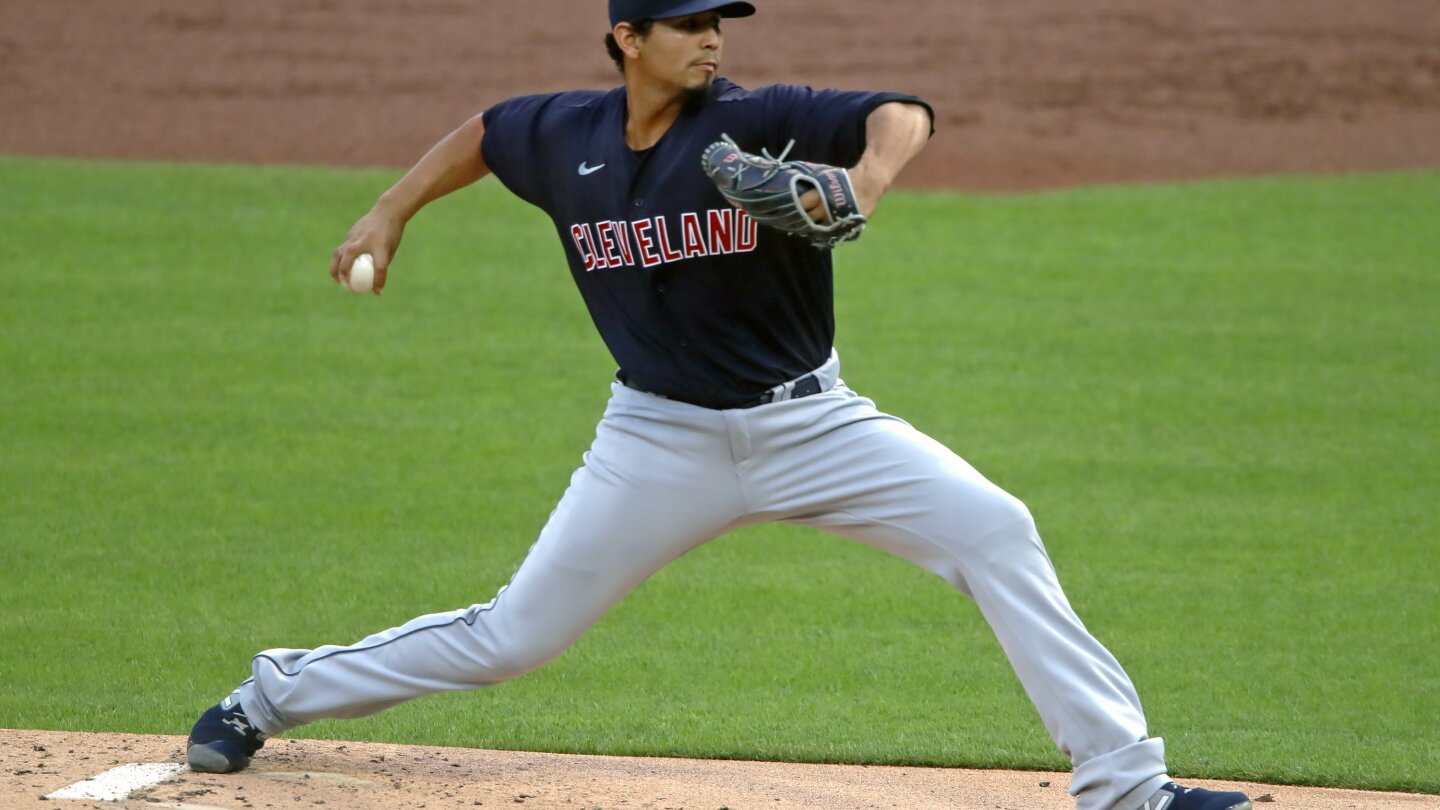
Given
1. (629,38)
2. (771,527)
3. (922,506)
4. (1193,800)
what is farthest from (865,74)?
(1193,800)

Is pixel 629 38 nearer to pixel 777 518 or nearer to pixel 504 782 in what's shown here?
pixel 777 518

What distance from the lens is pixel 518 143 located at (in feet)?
12.3

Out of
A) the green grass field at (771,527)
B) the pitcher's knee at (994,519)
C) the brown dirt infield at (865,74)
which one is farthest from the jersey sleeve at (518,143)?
the brown dirt infield at (865,74)

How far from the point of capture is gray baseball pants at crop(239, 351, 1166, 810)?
3377 millimetres

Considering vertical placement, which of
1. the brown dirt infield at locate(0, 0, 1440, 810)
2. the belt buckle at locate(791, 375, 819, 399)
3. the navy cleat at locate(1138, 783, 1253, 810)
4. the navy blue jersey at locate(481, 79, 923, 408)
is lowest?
the navy cleat at locate(1138, 783, 1253, 810)

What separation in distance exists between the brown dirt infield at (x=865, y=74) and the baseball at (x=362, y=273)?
10187mm

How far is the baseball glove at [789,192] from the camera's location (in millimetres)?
3031

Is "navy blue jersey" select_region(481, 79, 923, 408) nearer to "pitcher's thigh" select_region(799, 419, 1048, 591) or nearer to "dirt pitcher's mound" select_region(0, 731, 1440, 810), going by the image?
"pitcher's thigh" select_region(799, 419, 1048, 591)

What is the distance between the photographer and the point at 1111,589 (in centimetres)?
612

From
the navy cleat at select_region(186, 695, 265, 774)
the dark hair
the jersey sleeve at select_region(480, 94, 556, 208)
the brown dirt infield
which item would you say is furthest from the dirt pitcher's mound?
the brown dirt infield

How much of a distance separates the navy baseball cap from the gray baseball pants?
2.43 ft

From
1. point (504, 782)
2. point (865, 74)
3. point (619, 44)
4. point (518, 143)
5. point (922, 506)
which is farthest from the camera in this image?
point (865, 74)

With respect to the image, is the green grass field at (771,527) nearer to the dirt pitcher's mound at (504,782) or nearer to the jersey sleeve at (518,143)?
the dirt pitcher's mound at (504,782)

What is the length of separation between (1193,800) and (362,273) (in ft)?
6.63
